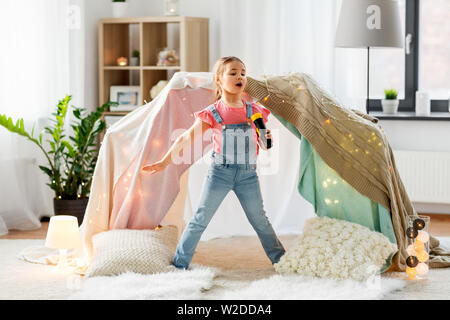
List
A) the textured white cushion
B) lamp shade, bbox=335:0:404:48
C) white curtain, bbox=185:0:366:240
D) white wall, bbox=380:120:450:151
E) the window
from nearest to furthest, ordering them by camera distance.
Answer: the textured white cushion, lamp shade, bbox=335:0:404:48, white curtain, bbox=185:0:366:240, white wall, bbox=380:120:450:151, the window

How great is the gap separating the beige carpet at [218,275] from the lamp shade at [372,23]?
130 centimetres

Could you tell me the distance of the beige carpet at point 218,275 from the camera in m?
2.92

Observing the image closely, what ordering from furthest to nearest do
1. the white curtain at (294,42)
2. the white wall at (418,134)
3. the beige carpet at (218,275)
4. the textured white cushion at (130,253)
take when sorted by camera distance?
the white wall at (418,134) < the white curtain at (294,42) < the textured white cushion at (130,253) < the beige carpet at (218,275)

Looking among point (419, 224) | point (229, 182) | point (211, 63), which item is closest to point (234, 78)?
point (229, 182)

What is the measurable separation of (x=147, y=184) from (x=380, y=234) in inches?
44.0

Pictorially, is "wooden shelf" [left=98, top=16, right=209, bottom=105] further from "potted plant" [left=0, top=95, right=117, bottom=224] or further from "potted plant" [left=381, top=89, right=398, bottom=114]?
"potted plant" [left=381, top=89, right=398, bottom=114]

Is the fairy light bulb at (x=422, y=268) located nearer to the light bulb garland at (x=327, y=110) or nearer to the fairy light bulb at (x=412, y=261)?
the fairy light bulb at (x=412, y=261)

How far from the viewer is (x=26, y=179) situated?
14.7 feet

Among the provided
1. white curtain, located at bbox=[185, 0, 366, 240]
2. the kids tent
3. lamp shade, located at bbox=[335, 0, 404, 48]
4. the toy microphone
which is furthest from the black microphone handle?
white curtain, located at bbox=[185, 0, 366, 240]

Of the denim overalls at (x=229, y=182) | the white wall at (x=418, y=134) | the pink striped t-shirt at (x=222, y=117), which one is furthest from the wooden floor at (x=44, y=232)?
the pink striped t-shirt at (x=222, y=117)

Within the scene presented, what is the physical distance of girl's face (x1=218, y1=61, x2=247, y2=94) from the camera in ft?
10.1

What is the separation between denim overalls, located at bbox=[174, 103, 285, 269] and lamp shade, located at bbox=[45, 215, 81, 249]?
50 centimetres
